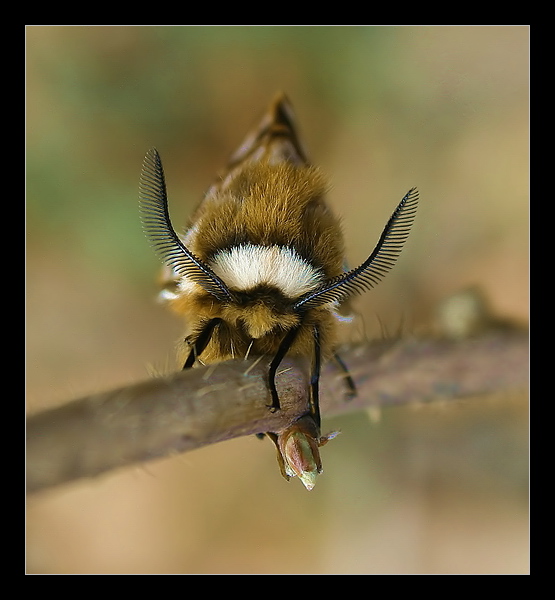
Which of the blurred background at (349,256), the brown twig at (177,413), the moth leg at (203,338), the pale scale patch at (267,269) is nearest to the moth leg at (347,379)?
the brown twig at (177,413)

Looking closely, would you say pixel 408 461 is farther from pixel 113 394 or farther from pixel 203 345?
pixel 113 394

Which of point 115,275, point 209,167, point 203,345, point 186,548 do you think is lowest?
point 186,548

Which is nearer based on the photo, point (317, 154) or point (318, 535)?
point (318, 535)

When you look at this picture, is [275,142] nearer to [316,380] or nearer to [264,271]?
[264,271]

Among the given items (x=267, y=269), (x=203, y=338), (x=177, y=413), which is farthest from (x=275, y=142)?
(x=177, y=413)

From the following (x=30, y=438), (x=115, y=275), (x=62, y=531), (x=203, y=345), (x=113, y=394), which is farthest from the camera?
(x=115, y=275)

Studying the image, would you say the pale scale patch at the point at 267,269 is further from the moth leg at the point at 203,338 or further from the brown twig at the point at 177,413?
the brown twig at the point at 177,413

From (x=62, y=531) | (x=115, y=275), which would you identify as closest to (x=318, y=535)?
(x=62, y=531)
